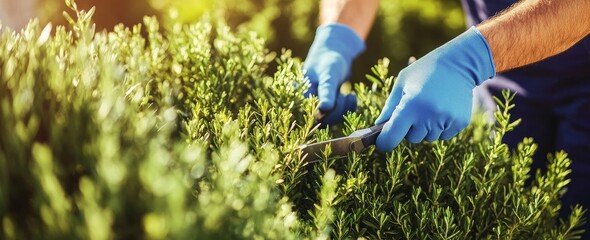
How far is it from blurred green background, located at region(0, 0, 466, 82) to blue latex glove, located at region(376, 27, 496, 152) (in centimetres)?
423

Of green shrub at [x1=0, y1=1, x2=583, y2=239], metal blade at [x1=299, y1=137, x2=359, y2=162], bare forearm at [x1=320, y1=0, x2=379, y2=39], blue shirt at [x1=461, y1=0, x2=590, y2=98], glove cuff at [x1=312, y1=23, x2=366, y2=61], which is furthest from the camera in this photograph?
bare forearm at [x1=320, y1=0, x2=379, y2=39]

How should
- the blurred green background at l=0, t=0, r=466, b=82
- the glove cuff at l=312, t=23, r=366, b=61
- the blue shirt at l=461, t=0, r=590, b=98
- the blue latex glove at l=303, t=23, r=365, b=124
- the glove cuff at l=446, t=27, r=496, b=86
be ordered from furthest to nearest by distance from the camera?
the blurred green background at l=0, t=0, r=466, b=82 < the glove cuff at l=312, t=23, r=366, b=61 < the blue shirt at l=461, t=0, r=590, b=98 < the blue latex glove at l=303, t=23, r=365, b=124 < the glove cuff at l=446, t=27, r=496, b=86

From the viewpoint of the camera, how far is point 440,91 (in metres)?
2.29

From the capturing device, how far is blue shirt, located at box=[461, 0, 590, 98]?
307 cm

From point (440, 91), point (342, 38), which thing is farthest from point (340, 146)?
point (342, 38)

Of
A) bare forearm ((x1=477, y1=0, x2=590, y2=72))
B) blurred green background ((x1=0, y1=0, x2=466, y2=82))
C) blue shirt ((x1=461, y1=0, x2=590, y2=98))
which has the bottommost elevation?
blue shirt ((x1=461, y1=0, x2=590, y2=98))

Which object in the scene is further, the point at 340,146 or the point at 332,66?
the point at 332,66

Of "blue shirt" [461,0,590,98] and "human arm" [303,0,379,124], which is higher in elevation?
"human arm" [303,0,379,124]

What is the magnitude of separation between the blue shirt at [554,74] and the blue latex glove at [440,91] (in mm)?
829

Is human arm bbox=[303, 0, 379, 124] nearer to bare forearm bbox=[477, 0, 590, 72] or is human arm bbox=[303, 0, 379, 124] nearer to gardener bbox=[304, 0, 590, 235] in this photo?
gardener bbox=[304, 0, 590, 235]

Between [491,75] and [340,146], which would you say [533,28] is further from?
[340,146]

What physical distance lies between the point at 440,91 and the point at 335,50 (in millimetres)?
1012

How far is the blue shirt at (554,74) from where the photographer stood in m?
3.07

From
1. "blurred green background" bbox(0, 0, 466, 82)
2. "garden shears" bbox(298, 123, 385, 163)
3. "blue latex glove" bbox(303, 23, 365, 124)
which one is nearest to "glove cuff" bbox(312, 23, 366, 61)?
"blue latex glove" bbox(303, 23, 365, 124)
